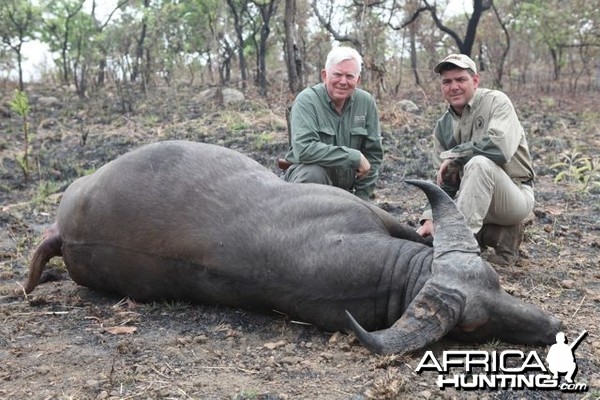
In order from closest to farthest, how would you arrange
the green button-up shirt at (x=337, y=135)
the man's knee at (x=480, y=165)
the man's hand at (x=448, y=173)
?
1. the man's knee at (x=480, y=165)
2. the man's hand at (x=448, y=173)
3. the green button-up shirt at (x=337, y=135)

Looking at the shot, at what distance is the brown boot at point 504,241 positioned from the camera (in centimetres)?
496

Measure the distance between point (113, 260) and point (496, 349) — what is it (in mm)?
2357

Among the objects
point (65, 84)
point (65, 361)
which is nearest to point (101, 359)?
point (65, 361)

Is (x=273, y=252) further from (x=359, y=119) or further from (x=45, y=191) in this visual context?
(x=45, y=191)

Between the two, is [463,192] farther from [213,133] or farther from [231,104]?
[231,104]

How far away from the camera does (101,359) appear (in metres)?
3.43

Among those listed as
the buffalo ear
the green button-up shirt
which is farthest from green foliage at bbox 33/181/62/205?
the buffalo ear

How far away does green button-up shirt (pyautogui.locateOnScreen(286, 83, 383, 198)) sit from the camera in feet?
16.0

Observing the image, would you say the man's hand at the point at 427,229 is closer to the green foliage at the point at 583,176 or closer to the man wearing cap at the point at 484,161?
the man wearing cap at the point at 484,161

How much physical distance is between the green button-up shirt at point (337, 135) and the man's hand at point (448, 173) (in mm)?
622

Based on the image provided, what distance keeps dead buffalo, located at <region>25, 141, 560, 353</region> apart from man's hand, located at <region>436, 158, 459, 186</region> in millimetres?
805

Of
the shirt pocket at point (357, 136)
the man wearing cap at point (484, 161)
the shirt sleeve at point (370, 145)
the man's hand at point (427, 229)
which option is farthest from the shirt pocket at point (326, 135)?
the man's hand at point (427, 229)

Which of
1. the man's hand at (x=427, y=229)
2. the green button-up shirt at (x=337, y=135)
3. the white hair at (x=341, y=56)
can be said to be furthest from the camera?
the white hair at (x=341, y=56)

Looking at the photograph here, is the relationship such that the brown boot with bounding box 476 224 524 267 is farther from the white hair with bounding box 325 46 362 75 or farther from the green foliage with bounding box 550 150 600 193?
the green foliage with bounding box 550 150 600 193
